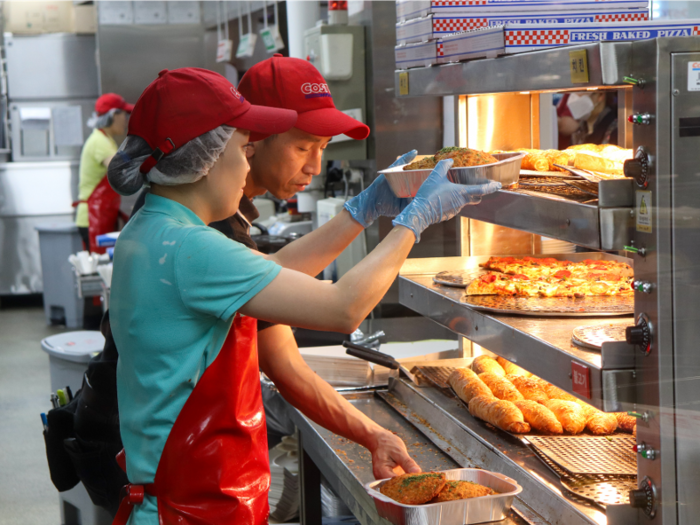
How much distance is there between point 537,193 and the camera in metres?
1.71

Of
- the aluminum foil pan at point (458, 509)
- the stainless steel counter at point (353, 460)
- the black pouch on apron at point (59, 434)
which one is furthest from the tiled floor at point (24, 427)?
the aluminum foil pan at point (458, 509)

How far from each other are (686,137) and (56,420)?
72.8 inches

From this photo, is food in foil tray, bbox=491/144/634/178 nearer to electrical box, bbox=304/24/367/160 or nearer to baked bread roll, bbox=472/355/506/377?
baked bread roll, bbox=472/355/506/377

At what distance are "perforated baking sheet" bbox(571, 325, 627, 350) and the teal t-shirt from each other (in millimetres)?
582

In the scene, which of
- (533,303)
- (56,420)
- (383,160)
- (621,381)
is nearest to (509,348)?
(533,303)

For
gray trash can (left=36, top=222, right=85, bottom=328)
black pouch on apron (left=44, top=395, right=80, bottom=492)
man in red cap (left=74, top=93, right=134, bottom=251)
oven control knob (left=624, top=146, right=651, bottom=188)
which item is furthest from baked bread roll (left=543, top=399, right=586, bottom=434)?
gray trash can (left=36, top=222, right=85, bottom=328)

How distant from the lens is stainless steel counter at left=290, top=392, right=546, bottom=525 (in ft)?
5.80

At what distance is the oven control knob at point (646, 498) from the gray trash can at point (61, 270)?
6.50 meters

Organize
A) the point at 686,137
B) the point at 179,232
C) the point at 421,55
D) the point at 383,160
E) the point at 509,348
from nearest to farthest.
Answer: the point at 686,137 → the point at 179,232 → the point at 509,348 → the point at 421,55 → the point at 383,160

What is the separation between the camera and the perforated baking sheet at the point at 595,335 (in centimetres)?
146

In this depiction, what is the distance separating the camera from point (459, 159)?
172 centimetres

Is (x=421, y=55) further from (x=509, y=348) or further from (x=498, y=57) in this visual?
(x=509, y=348)

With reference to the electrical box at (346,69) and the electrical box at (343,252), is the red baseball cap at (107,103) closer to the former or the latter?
the electrical box at (343,252)

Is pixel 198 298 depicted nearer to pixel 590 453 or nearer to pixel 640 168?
pixel 640 168
